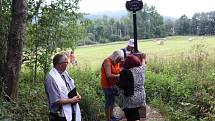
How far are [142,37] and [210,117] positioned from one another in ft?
172

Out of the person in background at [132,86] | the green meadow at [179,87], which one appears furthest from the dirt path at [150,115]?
→ the person in background at [132,86]

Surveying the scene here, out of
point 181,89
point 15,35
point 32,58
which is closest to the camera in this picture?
point 15,35

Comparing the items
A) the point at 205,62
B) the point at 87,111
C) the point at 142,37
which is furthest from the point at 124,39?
the point at 87,111

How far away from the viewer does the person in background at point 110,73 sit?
9008 mm

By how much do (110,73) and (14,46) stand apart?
202 cm

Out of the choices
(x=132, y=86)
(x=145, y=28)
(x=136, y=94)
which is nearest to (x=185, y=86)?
(x=136, y=94)

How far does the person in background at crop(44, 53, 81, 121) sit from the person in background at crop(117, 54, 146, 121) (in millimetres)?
1493

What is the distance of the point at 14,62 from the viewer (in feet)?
30.4

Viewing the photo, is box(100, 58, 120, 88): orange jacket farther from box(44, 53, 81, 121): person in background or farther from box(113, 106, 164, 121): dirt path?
box(44, 53, 81, 121): person in background

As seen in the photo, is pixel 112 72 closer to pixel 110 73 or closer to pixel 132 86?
pixel 110 73

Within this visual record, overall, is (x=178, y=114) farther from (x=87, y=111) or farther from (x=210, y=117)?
(x=87, y=111)

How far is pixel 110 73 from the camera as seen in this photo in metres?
9.03

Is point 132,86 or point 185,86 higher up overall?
point 132,86

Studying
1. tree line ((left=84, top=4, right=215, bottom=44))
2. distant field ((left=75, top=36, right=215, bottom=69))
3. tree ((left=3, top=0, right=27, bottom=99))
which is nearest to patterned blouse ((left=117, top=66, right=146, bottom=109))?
tree ((left=3, top=0, right=27, bottom=99))
